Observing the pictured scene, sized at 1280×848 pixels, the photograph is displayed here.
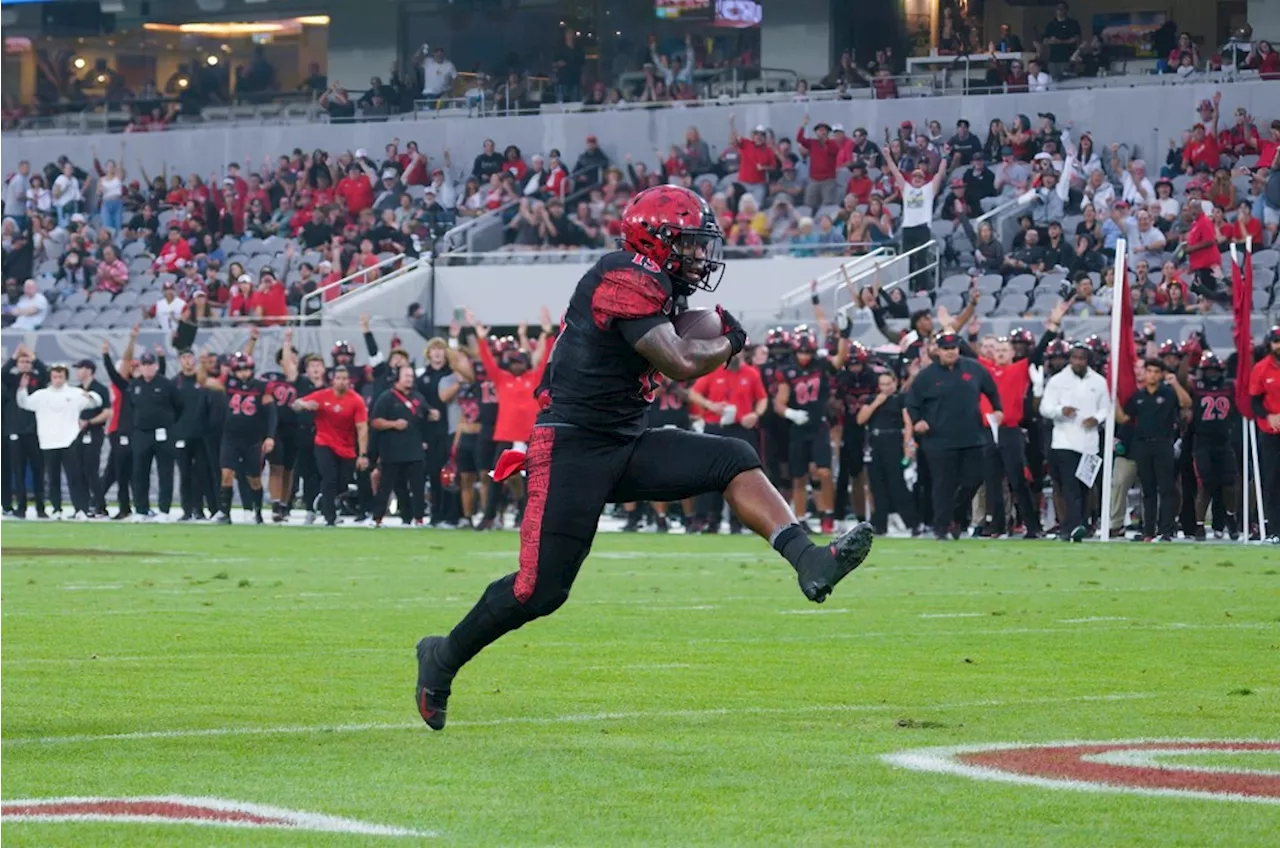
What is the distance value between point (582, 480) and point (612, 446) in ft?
0.51

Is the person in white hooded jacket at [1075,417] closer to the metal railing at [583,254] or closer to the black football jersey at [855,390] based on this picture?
the black football jersey at [855,390]

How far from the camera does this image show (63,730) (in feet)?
22.1

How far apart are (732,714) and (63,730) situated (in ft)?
6.84

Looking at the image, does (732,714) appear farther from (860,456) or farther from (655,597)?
(860,456)

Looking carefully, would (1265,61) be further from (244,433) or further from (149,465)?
(149,465)

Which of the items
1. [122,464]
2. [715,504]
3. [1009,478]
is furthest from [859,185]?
[122,464]

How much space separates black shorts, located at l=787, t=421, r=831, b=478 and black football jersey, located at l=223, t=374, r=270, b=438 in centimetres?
593

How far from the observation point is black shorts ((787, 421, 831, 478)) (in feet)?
66.4

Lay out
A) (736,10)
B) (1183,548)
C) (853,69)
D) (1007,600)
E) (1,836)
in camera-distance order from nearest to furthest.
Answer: (1,836), (1007,600), (1183,548), (853,69), (736,10)

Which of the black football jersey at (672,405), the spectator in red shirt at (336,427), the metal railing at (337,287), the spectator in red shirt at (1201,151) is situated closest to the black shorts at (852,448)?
the black football jersey at (672,405)

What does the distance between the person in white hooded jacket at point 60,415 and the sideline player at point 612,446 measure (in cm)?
1759

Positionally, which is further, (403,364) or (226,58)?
(226,58)

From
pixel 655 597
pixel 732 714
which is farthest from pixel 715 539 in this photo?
pixel 732 714

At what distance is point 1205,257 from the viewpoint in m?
23.5
